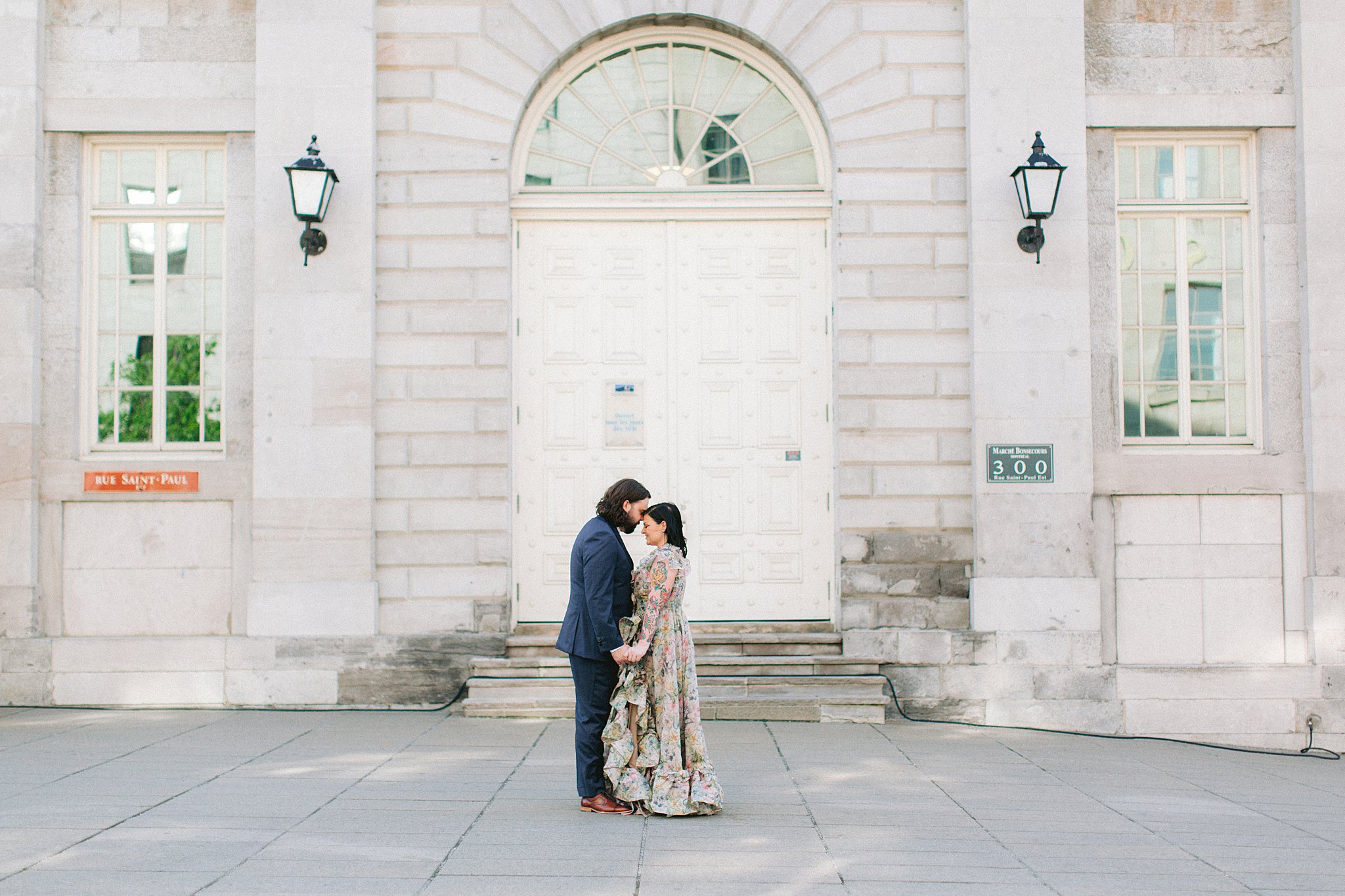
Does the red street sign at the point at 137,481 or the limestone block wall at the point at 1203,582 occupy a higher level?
the red street sign at the point at 137,481

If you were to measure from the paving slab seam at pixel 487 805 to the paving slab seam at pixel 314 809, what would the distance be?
0.80 meters

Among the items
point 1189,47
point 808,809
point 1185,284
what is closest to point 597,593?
point 808,809

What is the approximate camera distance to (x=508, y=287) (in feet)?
30.4

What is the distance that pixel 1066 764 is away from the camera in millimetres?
7434

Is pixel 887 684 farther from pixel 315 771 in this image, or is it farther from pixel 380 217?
pixel 380 217

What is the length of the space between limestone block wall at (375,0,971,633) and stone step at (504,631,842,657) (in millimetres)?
212

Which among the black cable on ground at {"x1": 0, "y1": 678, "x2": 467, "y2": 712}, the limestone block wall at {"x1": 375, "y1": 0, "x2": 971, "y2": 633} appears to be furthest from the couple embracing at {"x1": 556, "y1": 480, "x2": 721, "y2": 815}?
the limestone block wall at {"x1": 375, "y1": 0, "x2": 971, "y2": 633}

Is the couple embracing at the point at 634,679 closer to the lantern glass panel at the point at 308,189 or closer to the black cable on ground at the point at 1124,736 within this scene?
the black cable on ground at the point at 1124,736

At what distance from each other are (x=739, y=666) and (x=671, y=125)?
14.9 ft

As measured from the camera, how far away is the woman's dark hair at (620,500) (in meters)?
5.80

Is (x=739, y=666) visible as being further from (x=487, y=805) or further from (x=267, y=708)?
(x=267, y=708)

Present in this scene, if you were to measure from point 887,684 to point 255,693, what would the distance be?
16.3ft

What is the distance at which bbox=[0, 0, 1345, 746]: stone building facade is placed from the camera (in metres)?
8.99

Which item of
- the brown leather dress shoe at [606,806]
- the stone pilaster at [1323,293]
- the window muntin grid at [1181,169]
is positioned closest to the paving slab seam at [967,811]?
the brown leather dress shoe at [606,806]
